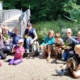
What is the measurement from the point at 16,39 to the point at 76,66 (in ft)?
9.24

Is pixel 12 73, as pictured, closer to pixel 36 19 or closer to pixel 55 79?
A: pixel 55 79

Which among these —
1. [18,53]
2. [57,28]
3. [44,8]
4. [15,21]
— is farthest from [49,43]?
[44,8]

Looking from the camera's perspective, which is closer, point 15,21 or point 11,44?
point 11,44

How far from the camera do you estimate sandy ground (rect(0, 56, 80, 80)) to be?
19.8ft

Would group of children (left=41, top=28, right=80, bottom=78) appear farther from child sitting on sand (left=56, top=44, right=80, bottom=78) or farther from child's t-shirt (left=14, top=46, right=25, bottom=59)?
child's t-shirt (left=14, top=46, right=25, bottom=59)

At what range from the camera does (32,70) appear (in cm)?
658

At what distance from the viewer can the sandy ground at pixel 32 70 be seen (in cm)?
603

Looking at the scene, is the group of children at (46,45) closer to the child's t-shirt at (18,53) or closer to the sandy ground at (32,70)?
the child's t-shirt at (18,53)

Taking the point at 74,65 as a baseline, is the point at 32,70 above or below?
below

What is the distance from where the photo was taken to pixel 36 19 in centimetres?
3300

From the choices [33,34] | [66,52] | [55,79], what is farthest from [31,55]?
[55,79]

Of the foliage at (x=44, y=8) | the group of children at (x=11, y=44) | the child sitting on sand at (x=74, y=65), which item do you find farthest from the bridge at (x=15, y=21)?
the foliage at (x=44, y=8)

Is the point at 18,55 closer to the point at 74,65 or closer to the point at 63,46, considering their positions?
the point at 63,46

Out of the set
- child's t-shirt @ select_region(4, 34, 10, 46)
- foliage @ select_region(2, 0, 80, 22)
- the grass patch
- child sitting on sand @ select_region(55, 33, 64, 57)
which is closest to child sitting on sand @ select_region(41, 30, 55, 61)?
child sitting on sand @ select_region(55, 33, 64, 57)
